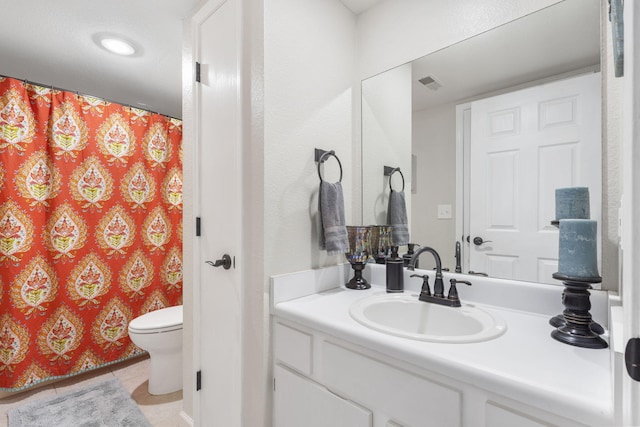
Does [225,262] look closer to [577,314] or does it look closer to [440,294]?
[440,294]

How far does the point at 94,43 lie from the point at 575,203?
264 centimetres

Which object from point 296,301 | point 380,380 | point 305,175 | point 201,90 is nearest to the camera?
point 380,380

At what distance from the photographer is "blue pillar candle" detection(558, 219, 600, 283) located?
0.80 meters

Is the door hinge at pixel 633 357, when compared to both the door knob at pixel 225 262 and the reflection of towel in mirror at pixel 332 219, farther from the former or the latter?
the door knob at pixel 225 262

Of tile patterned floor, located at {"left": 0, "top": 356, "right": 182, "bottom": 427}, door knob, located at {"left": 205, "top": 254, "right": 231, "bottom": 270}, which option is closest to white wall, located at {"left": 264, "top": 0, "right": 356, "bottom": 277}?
door knob, located at {"left": 205, "top": 254, "right": 231, "bottom": 270}

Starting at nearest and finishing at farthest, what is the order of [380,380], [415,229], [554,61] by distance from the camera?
[380,380]
[554,61]
[415,229]

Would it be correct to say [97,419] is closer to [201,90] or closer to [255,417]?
[255,417]

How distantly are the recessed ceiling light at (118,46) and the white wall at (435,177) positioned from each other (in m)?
1.87

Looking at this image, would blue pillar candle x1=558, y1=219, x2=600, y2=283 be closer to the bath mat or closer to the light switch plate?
the light switch plate

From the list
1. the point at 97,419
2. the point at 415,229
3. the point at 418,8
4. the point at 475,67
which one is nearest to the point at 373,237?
the point at 415,229

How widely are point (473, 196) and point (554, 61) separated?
21.3 inches

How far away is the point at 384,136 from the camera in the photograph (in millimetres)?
1558

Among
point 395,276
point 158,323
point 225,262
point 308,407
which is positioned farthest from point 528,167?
point 158,323

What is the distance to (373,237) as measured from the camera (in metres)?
1.49
